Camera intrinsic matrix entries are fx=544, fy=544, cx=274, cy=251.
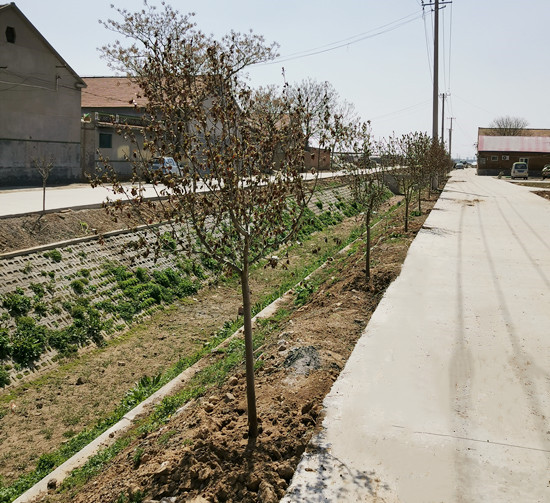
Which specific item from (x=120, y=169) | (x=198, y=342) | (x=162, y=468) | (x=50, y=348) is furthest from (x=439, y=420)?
(x=120, y=169)

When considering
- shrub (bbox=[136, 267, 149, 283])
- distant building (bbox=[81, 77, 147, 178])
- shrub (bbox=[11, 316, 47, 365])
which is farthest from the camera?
distant building (bbox=[81, 77, 147, 178])

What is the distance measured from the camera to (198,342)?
33.4 feet

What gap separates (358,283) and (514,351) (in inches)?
146

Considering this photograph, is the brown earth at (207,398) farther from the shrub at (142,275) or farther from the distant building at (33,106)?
the distant building at (33,106)

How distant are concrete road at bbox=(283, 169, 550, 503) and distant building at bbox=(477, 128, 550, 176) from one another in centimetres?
5551

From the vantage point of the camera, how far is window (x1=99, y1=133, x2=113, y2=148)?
2819 cm

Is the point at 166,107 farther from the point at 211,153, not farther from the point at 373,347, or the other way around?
the point at 373,347

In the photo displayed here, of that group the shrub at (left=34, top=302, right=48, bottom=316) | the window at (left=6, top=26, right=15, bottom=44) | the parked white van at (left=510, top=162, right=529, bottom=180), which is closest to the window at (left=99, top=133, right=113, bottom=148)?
the window at (left=6, top=26, right=15, bottom=44)

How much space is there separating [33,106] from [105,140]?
15.7 feet

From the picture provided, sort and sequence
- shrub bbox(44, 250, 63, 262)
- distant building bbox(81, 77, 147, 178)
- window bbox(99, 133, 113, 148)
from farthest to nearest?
window bbox(99, 133, 113, 148) → distant building bbox(81, 77, 147, 178) → shrub bbox(44, 250, 63, 262)

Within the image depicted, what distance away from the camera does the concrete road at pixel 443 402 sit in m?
3.75

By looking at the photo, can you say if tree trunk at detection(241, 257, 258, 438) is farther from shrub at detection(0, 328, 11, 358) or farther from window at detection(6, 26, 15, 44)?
window at detection(6, 26, 15, 44)

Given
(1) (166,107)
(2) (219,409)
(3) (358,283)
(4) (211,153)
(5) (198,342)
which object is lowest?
(5) (198,342)

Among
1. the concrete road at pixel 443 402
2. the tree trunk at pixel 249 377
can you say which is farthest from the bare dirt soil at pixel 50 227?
the tree trunk at pixel 249 377
